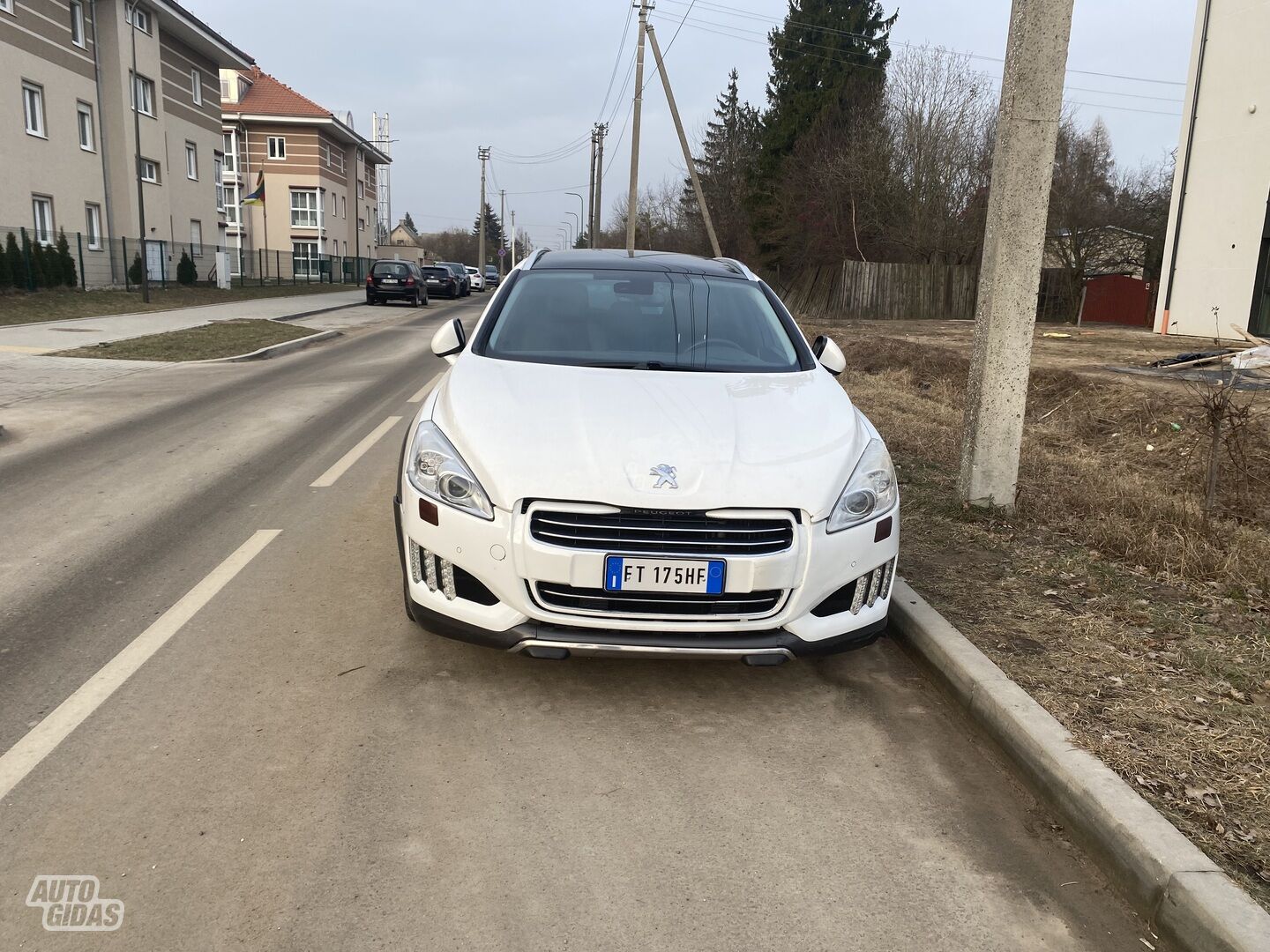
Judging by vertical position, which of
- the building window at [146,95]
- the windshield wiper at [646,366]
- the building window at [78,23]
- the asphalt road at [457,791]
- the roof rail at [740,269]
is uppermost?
the building window at [78,23]

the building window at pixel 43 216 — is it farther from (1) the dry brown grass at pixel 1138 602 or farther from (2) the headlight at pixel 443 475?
(2) the headlight at pixel 443 475

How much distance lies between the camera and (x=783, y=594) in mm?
3482

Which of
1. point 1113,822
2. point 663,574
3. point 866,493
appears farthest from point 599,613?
point 1113,822

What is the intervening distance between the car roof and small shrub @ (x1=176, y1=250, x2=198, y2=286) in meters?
33.2

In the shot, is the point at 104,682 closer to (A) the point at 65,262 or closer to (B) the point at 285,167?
(A) the point at 65,262

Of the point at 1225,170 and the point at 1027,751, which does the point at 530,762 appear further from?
the point at 1225,170

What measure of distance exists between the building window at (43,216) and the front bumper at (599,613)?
2933cm

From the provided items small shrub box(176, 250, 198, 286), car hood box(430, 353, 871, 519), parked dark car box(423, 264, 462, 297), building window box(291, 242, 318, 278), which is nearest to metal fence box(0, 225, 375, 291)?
small shrub box(176, 250, 198, 286)

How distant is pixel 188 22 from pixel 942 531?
127 feet

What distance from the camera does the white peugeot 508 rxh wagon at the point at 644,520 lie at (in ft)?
11.1

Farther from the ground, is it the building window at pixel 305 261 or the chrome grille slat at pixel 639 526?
the building window at pixel 305 261

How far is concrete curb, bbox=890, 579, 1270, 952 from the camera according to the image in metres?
2.42

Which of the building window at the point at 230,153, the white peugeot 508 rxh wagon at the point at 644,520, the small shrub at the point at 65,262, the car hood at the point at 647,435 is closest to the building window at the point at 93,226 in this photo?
the small shrub at the point at 65,262

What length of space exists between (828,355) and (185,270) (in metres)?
35.0
